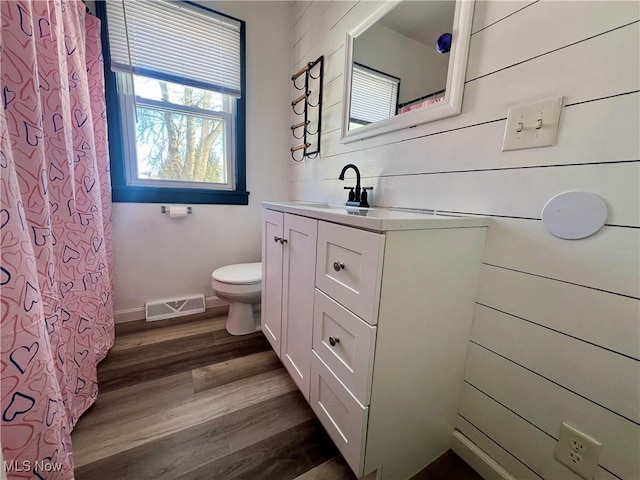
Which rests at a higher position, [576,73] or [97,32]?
[97,32]

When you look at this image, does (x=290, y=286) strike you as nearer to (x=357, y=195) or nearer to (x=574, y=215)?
(x=357, y=195)

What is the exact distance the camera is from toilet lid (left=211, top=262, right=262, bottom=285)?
165 cm

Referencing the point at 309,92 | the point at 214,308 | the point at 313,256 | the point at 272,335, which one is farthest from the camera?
the point at 214,308

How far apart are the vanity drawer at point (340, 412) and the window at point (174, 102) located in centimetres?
156

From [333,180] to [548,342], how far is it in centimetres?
130

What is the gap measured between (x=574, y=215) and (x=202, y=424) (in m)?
1.51

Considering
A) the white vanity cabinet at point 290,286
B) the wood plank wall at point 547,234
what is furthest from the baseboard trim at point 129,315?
the wood plank wall at point 547,234

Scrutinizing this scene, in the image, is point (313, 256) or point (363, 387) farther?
point (313, 256)

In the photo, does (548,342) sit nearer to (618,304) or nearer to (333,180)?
(618,304)

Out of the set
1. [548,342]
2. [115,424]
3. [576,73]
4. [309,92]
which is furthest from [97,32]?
[548,342]

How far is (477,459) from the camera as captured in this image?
946mm

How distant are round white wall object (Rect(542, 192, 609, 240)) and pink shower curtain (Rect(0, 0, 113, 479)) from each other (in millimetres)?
1348

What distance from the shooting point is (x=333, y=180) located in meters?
1.69

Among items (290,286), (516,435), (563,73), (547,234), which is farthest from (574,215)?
(290,286)
